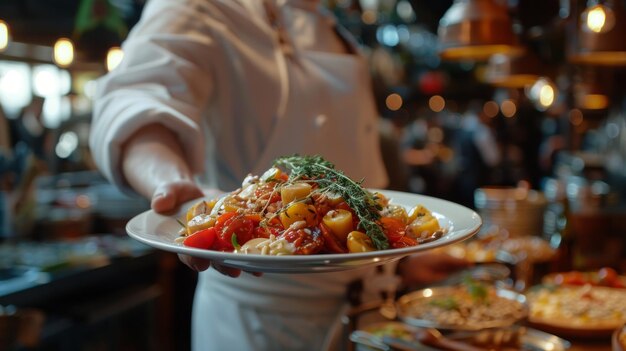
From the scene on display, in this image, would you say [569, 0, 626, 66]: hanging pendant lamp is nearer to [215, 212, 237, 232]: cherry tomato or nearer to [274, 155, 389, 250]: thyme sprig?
[274, 155, 389, 250]: thyme sprig

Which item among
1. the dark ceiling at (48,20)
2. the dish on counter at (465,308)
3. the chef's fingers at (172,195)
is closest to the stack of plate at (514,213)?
the dish on counter at (465,308)

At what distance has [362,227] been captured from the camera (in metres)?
1.12

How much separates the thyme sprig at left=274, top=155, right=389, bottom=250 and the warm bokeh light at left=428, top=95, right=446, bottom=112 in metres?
19.2

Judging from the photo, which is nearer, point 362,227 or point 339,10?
point 362,227

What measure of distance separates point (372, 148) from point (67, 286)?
197 cm

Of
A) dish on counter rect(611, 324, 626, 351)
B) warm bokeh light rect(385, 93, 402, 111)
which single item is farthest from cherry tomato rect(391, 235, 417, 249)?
warm bokeh light rect(385, 93, 402, 111)

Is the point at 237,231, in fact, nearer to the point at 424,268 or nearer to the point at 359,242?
the point at 359,242

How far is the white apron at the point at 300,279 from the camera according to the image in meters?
1.94

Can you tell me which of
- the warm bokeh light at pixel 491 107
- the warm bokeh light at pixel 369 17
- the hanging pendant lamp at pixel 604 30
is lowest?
the warm bokeh light at pixel 491 107

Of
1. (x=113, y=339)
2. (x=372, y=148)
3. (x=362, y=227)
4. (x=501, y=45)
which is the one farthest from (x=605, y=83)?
(x=362, y=227)

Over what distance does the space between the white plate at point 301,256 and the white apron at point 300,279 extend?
2.45 ft

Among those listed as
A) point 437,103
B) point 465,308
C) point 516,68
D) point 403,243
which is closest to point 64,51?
point 516,68

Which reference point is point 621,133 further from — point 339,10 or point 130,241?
point 130,241

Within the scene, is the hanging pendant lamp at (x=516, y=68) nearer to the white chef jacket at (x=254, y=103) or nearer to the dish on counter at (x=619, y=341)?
the white chef jacket at (x=254, y=103)
